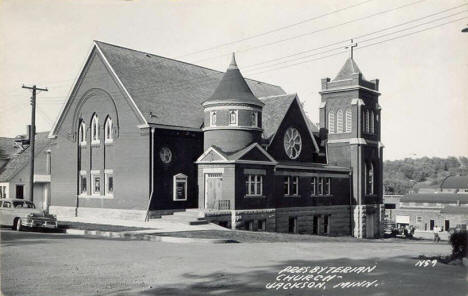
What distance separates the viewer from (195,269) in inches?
556

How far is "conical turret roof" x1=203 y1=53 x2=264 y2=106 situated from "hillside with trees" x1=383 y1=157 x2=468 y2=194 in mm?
117797

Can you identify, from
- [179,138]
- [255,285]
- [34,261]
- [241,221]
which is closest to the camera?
[255,285]

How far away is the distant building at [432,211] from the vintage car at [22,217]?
195ft

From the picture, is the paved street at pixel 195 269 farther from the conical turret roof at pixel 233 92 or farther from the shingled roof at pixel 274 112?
the shingled roof at pixel 274 112

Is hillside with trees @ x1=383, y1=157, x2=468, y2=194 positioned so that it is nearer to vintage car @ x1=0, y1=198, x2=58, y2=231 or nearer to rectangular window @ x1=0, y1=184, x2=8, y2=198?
rectangular window @ x1=0, y1=184, x2=8, y2=198

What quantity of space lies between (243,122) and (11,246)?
61.9 feet

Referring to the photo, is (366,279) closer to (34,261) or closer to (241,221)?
(34,261)

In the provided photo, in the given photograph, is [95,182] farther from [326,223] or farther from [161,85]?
[326,223]

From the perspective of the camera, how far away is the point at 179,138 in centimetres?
3578

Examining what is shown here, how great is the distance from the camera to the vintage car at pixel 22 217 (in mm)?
26328

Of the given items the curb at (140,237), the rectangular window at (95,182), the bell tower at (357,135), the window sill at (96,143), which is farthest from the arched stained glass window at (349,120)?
the curb at (140,237)

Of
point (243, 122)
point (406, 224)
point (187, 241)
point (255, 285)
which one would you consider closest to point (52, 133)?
point (243, 122)

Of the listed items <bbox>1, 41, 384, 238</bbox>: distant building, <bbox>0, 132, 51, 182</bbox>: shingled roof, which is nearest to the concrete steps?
<bbox>1, 41, 384, 238</bbox>: distant building

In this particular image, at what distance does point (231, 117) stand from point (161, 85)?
6.67m
